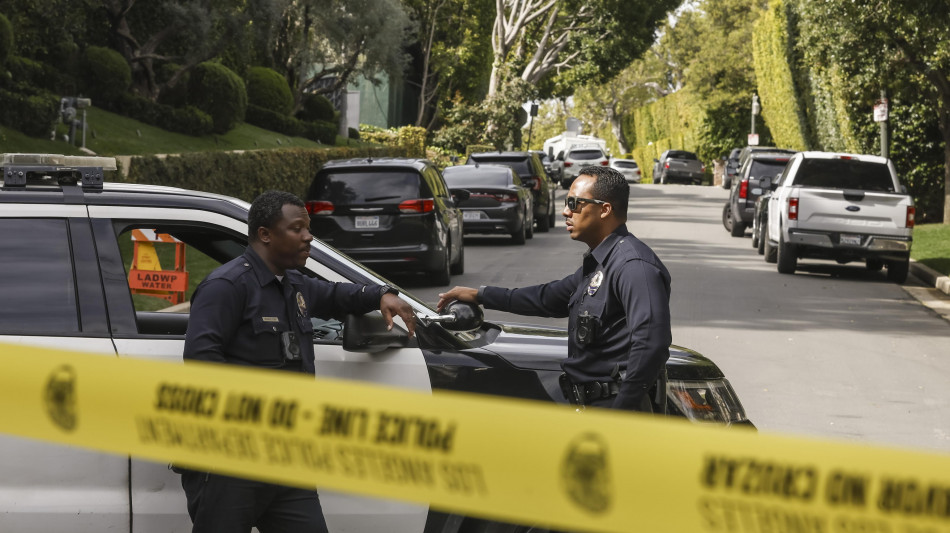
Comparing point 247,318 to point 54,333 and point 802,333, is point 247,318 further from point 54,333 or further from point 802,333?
point 802,333

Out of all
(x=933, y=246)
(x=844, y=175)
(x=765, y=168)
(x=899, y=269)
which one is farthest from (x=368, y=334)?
(x=765, y=168)

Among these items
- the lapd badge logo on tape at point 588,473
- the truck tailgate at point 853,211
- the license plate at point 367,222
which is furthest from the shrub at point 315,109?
the lapd badge logo on tape at point 588,473

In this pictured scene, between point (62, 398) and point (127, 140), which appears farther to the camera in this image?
point (127, 140)

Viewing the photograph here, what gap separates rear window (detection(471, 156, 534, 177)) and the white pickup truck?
8224mm

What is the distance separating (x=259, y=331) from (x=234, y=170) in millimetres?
17826

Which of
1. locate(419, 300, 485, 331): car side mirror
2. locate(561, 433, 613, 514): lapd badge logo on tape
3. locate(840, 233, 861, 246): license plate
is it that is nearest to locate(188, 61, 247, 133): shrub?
locate(840, 233, 861, 246): license plate

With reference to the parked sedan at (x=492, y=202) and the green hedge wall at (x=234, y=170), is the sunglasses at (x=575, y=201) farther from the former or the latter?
the parked sedan at (x=492, y=202)

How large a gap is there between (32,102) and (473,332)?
18.1 metres

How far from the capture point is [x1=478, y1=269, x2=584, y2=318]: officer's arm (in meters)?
4.79

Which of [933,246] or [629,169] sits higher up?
[933,246]

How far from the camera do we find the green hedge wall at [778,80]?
150ft

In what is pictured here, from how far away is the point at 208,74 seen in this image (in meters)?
31.5

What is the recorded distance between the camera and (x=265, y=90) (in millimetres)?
38750

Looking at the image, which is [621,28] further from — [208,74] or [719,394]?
[719,394]
